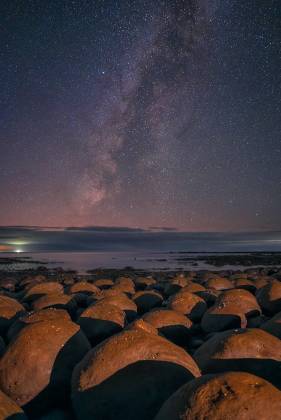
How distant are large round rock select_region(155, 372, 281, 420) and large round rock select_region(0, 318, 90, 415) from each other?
1740mm

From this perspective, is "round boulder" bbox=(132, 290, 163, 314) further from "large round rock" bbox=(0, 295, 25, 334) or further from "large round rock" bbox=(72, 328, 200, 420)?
"large round rock" bbox=(72, 328, 200, 420)

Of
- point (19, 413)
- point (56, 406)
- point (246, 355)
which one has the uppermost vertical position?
point (246, 355)

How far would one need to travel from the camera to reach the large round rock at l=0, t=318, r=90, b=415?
13.0 feet

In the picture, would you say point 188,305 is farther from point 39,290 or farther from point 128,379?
point 39,290

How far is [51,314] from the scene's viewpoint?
5699 mm

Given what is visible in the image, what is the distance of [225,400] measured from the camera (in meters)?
2.47

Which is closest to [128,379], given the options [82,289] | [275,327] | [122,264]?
[275,327]

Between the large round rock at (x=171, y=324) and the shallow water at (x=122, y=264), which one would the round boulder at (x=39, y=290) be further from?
the shallow water at (x=122, y=264)

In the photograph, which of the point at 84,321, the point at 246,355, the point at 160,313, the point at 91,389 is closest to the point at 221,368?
the point at 246,355

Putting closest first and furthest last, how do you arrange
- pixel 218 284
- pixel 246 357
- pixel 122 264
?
pixel 246 357
pixel 218 284
pixel 122 264

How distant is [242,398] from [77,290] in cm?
826

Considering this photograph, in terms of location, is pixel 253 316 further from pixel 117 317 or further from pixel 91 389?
pixel 91 389

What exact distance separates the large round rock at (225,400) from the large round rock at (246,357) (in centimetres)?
137

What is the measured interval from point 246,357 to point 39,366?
2107mm
